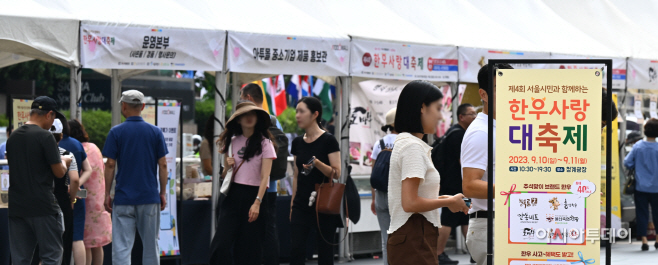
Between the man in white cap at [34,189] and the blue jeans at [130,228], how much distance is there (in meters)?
0.58

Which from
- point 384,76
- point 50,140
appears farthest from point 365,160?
point 50,140

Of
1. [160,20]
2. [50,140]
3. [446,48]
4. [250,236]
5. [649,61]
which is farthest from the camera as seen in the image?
[649,61]

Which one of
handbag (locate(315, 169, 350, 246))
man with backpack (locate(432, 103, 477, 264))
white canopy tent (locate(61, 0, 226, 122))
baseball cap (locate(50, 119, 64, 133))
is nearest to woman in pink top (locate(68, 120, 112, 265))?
baseball cap (locate(50, 119, 64, 133))

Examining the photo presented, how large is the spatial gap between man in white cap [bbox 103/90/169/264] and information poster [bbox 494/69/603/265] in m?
3.76

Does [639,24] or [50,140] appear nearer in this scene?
[50,140]

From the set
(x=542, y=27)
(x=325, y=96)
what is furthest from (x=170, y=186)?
(x=325, y=96)

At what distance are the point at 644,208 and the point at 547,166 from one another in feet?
26.2

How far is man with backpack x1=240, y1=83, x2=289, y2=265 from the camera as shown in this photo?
6699 mm

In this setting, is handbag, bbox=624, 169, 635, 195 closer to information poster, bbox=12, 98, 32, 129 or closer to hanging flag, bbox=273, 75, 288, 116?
hanging flag, bbox=273, 75, 288, 116

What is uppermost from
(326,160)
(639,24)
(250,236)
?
(639,24)

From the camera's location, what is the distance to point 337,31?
8.77m

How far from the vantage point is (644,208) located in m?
10.7

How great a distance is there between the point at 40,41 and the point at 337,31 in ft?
10.8

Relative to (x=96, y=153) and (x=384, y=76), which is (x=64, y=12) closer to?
(x=96, y=153)
